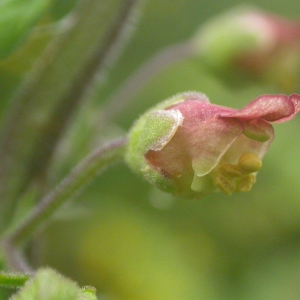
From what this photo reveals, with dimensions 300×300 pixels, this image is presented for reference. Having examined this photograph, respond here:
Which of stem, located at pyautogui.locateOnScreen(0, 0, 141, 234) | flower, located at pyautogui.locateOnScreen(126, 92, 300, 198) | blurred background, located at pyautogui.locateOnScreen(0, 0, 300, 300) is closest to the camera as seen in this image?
flower, located at pyautogui.locateOnScreen(126, 92, 300, 198)

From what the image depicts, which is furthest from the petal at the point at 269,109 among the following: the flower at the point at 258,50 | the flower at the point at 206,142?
the flower at the point at 258,50

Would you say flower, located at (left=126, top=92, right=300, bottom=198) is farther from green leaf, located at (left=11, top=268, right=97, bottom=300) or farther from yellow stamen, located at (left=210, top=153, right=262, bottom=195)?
green leaf, located at (left=11, top=268, right=97, bottom=300)

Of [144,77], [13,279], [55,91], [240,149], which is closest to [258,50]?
[144,77]

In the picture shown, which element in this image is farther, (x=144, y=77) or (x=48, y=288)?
(x=144, y=77)

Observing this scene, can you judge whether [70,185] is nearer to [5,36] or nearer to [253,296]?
[5,36]

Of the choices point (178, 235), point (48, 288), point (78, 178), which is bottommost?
point (48, 288)

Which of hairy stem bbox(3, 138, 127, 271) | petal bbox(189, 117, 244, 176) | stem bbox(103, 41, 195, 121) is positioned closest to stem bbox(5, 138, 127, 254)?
hairy stem bbox(3, 138, 127, 271)

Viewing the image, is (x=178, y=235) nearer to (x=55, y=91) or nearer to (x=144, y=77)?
(x=144, y=77)

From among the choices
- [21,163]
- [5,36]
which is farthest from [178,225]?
[5,36]

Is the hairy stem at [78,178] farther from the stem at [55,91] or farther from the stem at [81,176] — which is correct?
the stem at [55,91]
